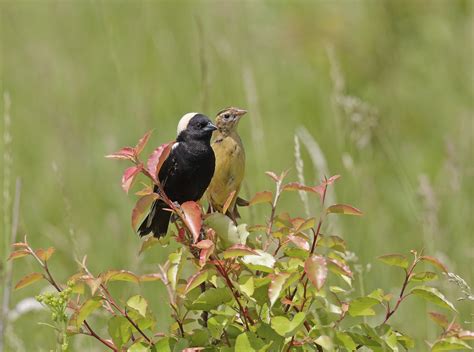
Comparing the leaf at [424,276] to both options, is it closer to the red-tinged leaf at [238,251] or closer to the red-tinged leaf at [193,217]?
the red-tinged leaf at [238,251]

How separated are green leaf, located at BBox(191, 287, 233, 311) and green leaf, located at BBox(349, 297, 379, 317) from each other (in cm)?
29

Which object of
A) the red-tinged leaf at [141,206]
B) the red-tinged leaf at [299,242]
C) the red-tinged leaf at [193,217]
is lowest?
the red-tinged leaf at [299,242]

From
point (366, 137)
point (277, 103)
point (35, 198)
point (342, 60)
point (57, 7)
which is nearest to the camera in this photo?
point (366, 137)

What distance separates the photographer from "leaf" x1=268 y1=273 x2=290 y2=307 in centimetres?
191

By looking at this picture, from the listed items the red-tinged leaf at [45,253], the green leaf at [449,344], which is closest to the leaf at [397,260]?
the green leaf at [449,344]

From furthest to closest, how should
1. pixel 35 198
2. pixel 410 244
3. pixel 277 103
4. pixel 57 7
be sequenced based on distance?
pixel 57 7 → pixel 277 103 → pixel 35 198 → pixel 410 244

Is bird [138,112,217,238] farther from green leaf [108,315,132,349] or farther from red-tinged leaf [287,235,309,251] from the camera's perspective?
red-tinged leaf [287,235,309,251]

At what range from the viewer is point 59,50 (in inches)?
326

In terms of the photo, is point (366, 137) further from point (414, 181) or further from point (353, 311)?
point (353, 311)

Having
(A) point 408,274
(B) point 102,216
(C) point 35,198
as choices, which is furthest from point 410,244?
(A) point 408,274

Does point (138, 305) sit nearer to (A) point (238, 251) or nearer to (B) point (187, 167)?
(A) point (238, 251)

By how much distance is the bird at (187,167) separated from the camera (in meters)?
2.95

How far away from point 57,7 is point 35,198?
11.3 ft

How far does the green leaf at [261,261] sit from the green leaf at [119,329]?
0.37m
